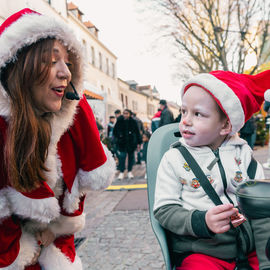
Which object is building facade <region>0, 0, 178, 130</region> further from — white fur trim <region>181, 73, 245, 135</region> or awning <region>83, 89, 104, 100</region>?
white fur trim <region>181, 73, 245, 135</region>

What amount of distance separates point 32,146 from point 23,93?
223 millimetres

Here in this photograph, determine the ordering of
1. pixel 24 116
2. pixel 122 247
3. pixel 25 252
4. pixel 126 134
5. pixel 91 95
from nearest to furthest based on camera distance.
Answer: pixel 24 116
pixel 25 252
pixel 122 247
pixel 126 134
pixel 91 95

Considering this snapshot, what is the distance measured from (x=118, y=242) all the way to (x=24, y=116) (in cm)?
211

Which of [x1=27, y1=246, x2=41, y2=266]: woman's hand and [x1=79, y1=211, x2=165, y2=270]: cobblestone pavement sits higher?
[x1=27, y1=246, x2=41, y2=266]: woman's hand

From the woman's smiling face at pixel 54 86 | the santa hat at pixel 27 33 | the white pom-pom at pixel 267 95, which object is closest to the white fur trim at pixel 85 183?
the woman's smiling face at pixel 54 86

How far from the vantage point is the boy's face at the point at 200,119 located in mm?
1212

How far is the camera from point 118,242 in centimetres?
274

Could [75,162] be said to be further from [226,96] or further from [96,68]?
[96,68]

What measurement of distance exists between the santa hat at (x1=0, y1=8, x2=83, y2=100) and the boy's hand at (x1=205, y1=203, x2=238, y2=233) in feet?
3.09

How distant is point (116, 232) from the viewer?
9.86 ft

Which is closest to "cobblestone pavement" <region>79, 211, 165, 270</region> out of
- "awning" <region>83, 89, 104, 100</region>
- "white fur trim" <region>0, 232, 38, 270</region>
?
"white fur trim" <region>0, 232, 38, 270</region>

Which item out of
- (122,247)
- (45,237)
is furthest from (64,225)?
(122,247)

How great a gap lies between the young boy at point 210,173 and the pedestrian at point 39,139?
1.42 ft

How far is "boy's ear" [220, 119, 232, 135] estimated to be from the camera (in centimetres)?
126
